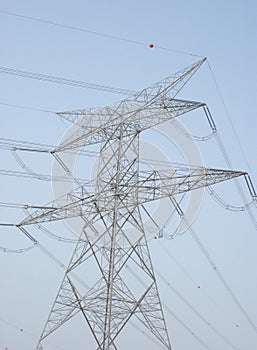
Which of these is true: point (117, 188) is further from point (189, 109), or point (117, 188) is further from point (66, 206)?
point (189, 109)

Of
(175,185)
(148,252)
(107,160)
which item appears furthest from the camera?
(107,160)

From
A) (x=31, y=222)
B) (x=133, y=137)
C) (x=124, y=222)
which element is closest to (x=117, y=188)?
(x=124, y=222)

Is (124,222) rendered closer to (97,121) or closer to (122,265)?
(122,265)

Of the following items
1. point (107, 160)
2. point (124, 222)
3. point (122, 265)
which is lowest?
point (122, 265)

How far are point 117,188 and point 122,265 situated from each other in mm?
3707

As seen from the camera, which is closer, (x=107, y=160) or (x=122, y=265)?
(x=122, y=265)

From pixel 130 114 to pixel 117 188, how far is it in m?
4.22

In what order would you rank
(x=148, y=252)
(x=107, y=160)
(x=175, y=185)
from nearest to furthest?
(x=175, y=185)
(x=148, y=252)
(x=107, y=160)

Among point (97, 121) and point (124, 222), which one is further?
point (97, 121)

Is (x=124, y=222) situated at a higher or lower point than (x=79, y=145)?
lower

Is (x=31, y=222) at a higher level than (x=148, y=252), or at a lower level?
higher

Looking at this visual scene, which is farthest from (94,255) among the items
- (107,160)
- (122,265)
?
(107,160)

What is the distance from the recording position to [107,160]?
24672 mm

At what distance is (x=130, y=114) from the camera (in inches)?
973
